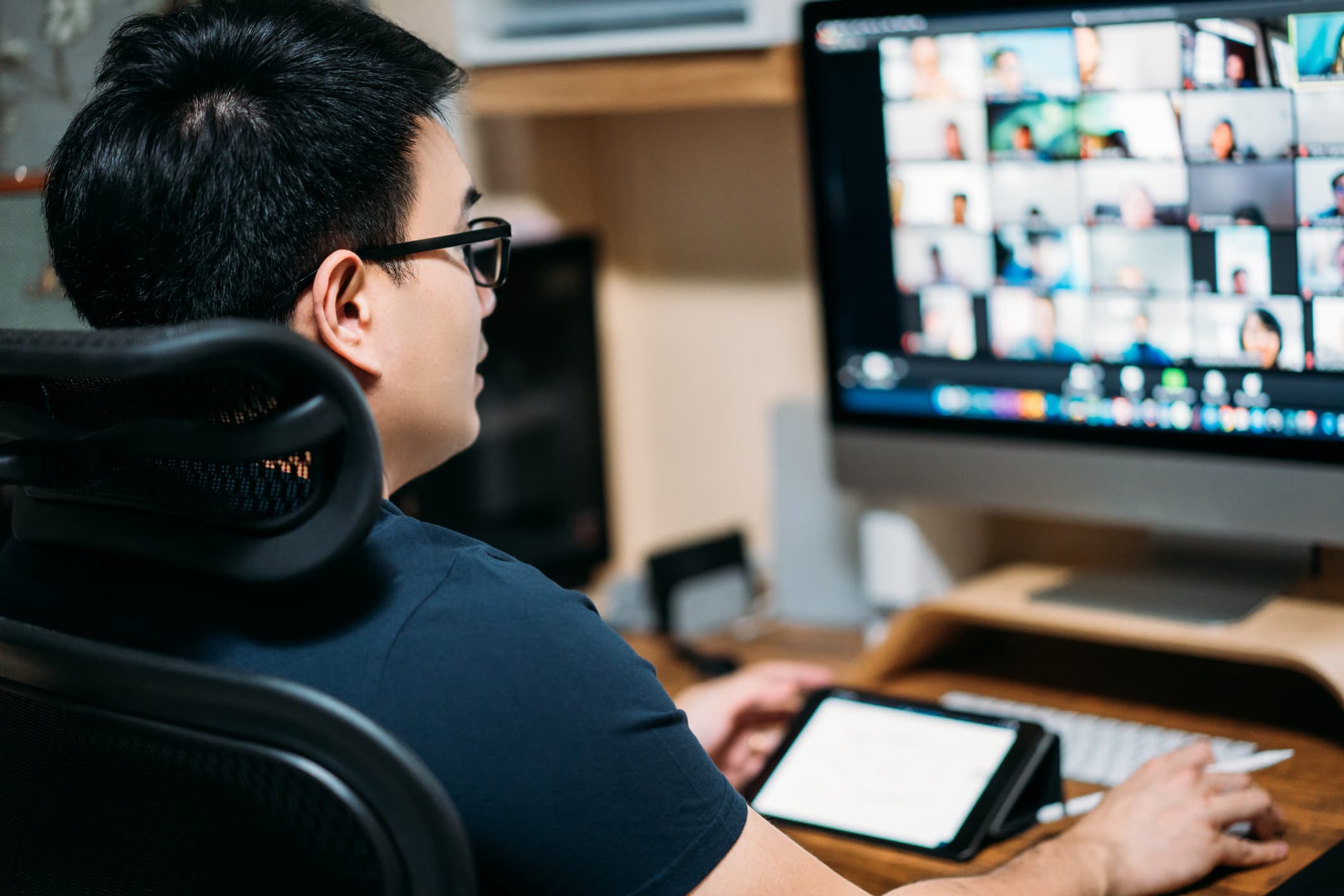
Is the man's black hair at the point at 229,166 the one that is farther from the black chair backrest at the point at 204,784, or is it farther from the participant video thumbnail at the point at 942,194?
the participant video thumbnail at the point at 942,194

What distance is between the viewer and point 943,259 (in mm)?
1312

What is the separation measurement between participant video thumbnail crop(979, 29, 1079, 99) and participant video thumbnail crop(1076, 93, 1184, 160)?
0.03m

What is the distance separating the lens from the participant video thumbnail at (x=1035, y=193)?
1.21 metres

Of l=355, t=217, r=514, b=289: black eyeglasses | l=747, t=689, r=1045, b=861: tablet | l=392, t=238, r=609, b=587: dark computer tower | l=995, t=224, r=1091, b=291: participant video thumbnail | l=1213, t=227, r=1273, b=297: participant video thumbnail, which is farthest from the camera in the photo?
l=392, t=238, r=609, b=587: dark computer tower

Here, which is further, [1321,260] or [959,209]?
[959,209]

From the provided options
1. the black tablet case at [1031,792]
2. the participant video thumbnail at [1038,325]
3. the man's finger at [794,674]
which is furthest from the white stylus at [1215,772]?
the participant video thumbnail at [1038,325]

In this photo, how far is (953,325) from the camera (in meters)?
1.33

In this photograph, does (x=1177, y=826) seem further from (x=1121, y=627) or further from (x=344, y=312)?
(x=344, y=312)

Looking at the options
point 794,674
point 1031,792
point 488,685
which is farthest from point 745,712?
point 488,685

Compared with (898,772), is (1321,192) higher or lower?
higher

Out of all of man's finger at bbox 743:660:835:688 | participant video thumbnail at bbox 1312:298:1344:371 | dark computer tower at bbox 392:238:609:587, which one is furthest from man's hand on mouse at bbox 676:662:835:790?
dark computer tower at bbox 392:238:609:587

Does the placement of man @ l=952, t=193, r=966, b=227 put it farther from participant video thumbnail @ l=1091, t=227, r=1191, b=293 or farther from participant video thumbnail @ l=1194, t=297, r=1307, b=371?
participant video thumbnail @ l=1194, t=297, r=1307, b=371

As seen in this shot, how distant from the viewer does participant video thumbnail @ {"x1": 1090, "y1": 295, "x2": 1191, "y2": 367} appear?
1.18m

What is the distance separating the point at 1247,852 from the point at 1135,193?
546mm
